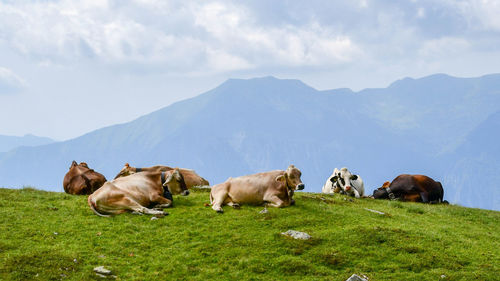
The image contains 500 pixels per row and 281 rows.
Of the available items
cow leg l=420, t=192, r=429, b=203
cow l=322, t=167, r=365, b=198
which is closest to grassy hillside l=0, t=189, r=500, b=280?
cow l=322, t=167, r=365, b=198

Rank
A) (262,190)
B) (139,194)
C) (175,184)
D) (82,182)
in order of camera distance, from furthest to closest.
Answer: (82,182) → (175,184) → (262,190) → (139,194)

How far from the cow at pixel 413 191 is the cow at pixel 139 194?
1063 centimetres

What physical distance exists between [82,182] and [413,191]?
14637mm

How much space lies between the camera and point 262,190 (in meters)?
15.1

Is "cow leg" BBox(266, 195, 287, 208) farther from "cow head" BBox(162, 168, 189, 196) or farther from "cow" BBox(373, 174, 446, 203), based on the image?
"cow" BBox(373, 174, 446, 203)

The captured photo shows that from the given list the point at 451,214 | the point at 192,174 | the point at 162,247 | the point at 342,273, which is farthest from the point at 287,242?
the point at 192,174

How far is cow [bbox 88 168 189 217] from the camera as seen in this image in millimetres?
13867

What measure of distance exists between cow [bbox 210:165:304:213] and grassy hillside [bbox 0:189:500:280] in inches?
16.6

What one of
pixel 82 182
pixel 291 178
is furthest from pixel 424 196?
pixel 82 182

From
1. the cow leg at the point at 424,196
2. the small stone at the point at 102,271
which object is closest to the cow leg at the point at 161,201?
the small stone at the point at 102,271

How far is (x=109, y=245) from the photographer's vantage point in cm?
1112

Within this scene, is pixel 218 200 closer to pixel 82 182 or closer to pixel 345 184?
pixel 82 182

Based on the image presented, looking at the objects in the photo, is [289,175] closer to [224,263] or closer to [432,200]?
[224,263]

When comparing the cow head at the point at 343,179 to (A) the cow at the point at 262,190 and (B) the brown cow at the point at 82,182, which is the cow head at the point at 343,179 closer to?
(A) the cow at the point at 262,190
